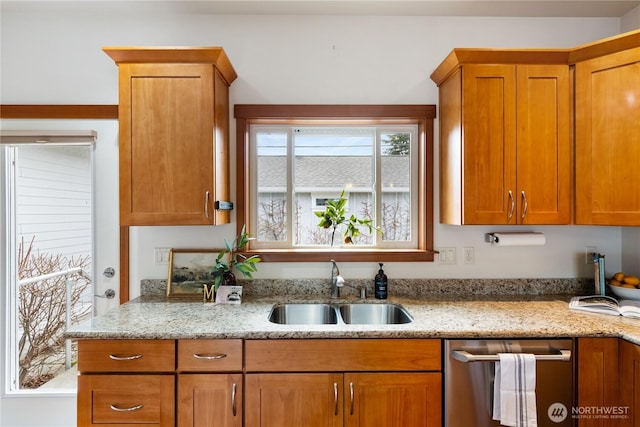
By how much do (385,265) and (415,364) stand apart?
75 centimetres

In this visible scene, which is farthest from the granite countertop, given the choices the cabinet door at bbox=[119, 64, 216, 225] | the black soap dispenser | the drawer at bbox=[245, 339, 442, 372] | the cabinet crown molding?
the cabinet crown molding

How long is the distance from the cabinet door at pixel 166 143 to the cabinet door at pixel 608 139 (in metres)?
2.04

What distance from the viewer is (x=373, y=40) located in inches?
87.4

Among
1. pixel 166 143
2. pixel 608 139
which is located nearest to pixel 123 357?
pixel 166 143

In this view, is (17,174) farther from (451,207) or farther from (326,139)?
(451,207)

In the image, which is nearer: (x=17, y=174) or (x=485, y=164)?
(x=485, y=164)

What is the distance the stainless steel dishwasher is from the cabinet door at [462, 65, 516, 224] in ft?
2.26

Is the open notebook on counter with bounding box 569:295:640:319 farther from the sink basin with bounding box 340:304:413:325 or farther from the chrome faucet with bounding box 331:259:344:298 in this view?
the chrome faucet with bounding box 331:259:344:298

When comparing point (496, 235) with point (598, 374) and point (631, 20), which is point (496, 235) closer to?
point (598, 374)

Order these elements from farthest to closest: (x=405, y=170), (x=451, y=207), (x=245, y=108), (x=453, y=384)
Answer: (x=405, y=170) → (x=245, y=108) → (x=451, y=207) → (x=453, y=384)

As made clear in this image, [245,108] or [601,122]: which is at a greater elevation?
[245,108]

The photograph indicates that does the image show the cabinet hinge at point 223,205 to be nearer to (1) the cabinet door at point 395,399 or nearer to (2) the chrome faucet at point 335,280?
(2) the chrome faucet at point 335,280

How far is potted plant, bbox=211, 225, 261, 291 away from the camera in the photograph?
6.59ft

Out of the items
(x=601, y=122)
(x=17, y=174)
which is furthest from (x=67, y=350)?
(x=601, y=122)
